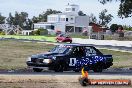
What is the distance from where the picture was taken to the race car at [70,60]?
19.6 meters

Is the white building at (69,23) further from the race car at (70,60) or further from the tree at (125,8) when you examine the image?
the race car at (70,60)

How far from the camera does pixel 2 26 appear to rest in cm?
14175

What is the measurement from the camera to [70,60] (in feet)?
65.6

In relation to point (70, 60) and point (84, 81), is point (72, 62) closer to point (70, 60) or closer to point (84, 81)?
point (70, 60)

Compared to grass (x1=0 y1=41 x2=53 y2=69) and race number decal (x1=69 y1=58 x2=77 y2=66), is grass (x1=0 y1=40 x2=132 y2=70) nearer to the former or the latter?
grass (x1=0 y1=41 x2=53 y2=69)

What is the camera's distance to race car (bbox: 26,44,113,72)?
1956 centimetres

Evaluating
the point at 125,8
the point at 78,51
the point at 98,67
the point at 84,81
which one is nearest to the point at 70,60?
the point at 78,51

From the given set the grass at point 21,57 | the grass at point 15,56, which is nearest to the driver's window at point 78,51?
Answer: the grass at point 21,57

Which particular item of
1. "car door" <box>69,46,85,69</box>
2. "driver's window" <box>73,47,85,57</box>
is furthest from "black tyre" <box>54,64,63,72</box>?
"driver's window" <box>73,47,85,57</box>

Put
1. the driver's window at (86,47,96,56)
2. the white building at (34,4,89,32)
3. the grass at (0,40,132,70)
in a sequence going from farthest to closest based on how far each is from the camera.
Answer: the white building at (34,4,89,32) < the grass at (0,40,132,70) < the driver's window at (86,47,96,56)

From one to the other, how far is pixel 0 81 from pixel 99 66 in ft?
23.5

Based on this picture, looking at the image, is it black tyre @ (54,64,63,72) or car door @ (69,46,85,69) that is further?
car door @ (69,46,85,69)

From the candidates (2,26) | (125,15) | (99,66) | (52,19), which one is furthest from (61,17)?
(99,66)

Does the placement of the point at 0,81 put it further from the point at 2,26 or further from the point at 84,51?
the point at 2,26
